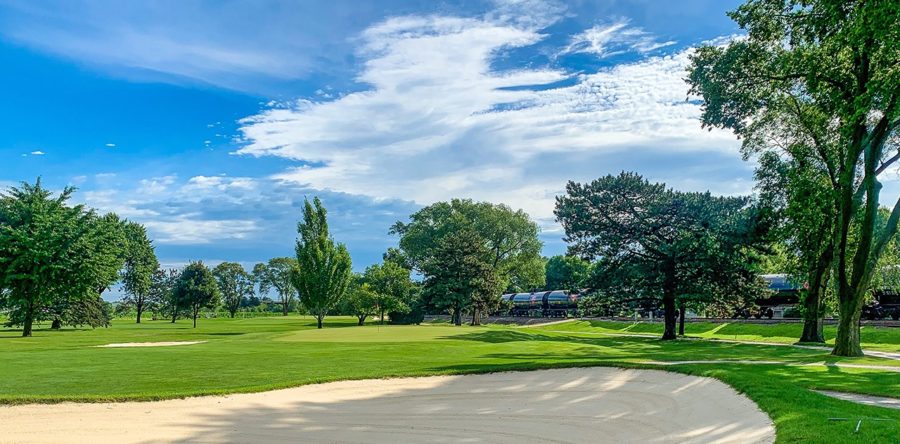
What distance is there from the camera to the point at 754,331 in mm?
46500

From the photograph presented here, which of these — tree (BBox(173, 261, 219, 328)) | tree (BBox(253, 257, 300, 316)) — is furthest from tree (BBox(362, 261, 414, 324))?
tree (BBox(253, 257, 300, 316))

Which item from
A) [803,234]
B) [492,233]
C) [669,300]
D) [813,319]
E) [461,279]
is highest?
[492,233]

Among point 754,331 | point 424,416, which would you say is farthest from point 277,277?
point 424,416

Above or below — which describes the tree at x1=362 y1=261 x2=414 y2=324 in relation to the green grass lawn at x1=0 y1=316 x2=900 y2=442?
above

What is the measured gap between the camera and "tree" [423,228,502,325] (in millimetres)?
60281

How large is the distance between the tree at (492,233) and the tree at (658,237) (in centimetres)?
3872

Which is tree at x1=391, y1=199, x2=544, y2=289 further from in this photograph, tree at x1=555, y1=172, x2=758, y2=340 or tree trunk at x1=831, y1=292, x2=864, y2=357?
tree trunk at x1=831, y1=292, x2=864, y2=357

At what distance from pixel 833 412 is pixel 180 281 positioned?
79272mm

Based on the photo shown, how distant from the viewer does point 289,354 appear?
23672 mm

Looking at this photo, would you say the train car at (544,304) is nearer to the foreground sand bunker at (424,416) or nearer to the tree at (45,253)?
the tree at (45,253)

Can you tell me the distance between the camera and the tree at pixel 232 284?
123 m

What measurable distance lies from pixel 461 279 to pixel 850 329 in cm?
4032

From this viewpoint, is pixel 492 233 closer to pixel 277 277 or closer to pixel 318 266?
pixel 318 266

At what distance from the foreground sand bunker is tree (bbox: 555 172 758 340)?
23882 millimetres
